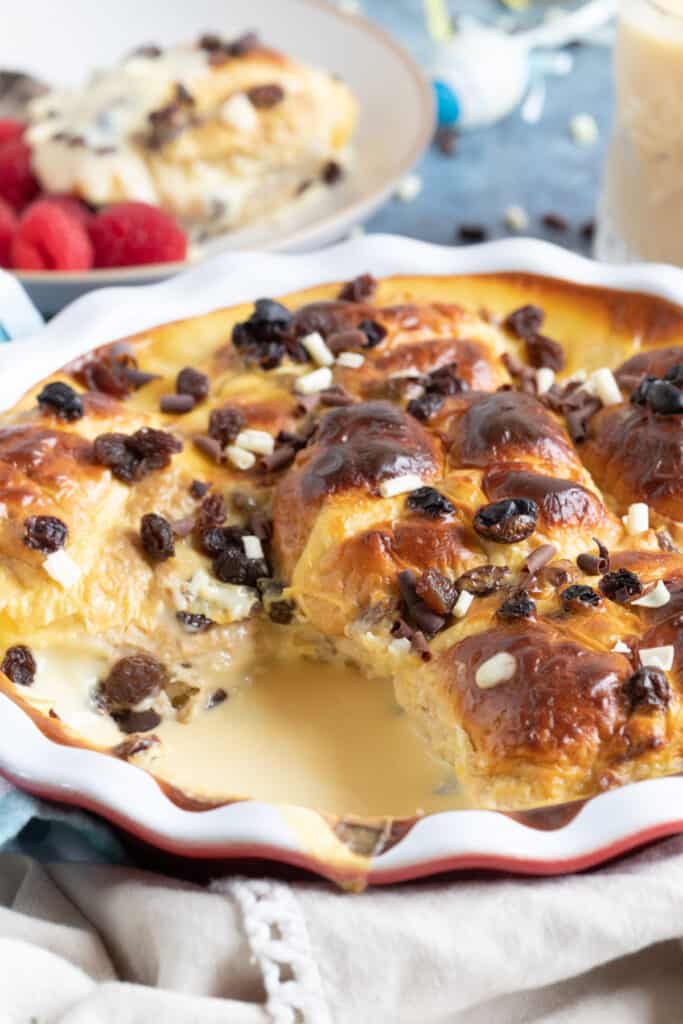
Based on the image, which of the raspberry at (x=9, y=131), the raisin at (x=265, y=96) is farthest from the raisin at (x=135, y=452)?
the raspberry at (x=9, y=131)

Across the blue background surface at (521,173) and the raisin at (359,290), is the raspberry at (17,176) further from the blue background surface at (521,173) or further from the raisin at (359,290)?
the raisin at (359,290)

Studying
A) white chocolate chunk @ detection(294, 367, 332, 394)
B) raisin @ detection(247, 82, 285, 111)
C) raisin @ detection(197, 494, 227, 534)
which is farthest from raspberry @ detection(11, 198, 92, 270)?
raisin @ detection(197, 494, 227, 534)

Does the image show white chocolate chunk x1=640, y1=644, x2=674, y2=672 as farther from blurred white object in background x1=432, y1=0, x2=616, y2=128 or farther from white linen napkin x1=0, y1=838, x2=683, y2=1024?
blurred white object in background x1=432, y1=0, x2=616, y2=128

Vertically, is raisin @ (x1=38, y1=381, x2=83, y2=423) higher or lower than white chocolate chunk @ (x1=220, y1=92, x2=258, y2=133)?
higher

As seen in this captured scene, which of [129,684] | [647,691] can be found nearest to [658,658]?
[647,691]

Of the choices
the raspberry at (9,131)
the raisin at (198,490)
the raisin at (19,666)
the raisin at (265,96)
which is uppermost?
the raisin at (198,490)

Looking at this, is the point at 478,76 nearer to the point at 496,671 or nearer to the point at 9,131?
the point at 9,131
